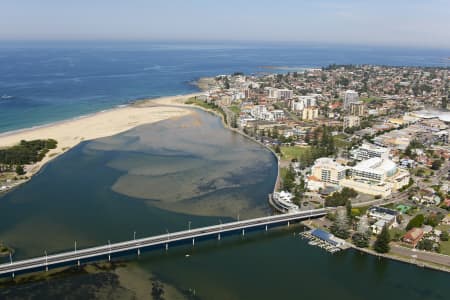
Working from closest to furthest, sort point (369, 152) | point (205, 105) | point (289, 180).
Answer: point (289, 180)
point (369, 152)
point (205, 105)

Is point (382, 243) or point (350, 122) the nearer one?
point (382, 243)

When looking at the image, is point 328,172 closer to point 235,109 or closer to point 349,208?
point 349,208

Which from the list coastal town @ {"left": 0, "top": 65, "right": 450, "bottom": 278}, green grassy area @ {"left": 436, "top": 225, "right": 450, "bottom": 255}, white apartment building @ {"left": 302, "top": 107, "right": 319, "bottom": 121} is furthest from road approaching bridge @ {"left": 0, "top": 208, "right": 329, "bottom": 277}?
white apartment building @ {"left": 302, "top": 107, "right": 319, "bottom": 121}

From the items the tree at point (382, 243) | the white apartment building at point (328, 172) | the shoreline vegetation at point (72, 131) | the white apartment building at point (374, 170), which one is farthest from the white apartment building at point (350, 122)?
the tree at point (382, 243)

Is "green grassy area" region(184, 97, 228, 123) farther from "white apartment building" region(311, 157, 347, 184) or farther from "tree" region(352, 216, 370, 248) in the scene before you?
"tree" region(352, 216, 370, 248)

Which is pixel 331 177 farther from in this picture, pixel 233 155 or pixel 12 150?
pixel 12 150

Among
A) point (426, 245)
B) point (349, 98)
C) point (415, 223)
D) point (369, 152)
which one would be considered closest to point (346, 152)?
point (369, 152)

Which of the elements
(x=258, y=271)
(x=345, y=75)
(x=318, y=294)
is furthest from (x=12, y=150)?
(x=345, y=75)
